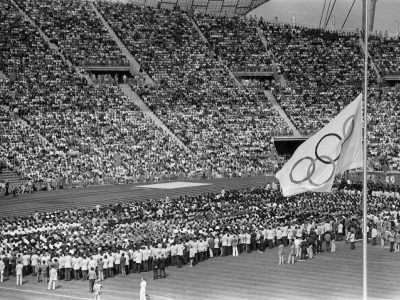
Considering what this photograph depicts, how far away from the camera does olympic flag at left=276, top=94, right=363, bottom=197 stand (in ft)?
59.0

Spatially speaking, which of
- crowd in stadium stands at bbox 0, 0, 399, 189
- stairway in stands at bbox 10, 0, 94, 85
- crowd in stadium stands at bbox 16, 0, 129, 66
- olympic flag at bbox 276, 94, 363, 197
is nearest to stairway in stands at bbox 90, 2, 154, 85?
crowd in stadium stands at bbox 0, 0, 399, 189

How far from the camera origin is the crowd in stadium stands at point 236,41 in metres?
69.1

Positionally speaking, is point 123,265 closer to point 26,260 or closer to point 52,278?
point 52,278

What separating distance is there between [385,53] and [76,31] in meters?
26.6

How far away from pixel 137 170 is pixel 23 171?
721 centimetres

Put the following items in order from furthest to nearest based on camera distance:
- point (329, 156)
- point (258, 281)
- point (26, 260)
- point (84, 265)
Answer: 1. point (26, 260)
2. point (84, 265)
3. point (258, 281)
4. point (329, 156)

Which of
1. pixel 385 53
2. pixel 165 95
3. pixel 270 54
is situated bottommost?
pixel 165 95

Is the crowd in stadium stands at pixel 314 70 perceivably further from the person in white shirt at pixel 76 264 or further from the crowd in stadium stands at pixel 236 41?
the person in white shirt at pixel 76 264

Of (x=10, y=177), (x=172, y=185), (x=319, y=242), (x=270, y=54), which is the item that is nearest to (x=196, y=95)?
(x=270, y=54)

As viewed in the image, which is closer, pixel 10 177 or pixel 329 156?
pixel 329 156

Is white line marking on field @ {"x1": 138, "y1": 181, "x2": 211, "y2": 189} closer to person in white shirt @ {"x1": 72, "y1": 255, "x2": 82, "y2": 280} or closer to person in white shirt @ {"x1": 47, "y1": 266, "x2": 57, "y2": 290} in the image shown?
person in white shirt @ {"x1": 72, "y1": 255, "x2": 82, "y2": 280}

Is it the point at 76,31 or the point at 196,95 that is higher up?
the point at 76,31

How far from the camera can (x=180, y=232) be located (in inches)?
1113

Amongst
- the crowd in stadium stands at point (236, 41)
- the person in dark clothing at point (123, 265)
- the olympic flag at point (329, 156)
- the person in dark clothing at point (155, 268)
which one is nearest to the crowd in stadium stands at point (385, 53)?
the crowd in stadium stands at point (236, 41)
